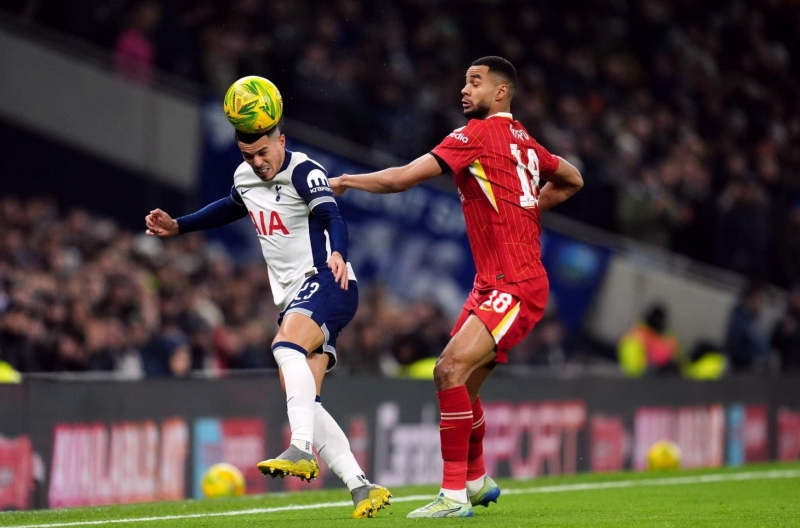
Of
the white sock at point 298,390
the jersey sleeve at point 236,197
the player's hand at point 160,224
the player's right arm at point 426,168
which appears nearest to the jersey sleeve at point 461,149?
the player's right arm at point 426,168

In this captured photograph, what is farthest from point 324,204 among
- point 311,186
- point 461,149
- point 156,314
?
point 156,314

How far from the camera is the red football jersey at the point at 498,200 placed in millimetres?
6910

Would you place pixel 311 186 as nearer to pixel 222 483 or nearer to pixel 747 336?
pixel 222 483

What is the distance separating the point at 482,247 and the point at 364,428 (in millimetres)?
5320

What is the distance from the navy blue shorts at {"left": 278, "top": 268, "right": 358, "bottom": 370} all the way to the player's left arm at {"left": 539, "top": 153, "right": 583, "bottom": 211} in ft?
4.33

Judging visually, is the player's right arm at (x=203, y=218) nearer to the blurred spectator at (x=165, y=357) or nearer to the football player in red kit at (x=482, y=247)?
the football player in red kit at (x=482, y=247)

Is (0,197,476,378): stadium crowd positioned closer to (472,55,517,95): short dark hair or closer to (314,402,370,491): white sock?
(314,402,370,491): white sock

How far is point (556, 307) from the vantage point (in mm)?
15281

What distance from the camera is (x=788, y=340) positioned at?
1623cm

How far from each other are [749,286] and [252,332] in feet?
21.7

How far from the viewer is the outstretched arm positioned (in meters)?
6.59

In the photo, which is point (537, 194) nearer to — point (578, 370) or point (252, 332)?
point (252, 332)

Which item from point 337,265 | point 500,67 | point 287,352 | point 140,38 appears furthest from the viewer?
point 140,38

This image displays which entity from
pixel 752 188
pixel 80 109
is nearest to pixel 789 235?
pixel 752 188
